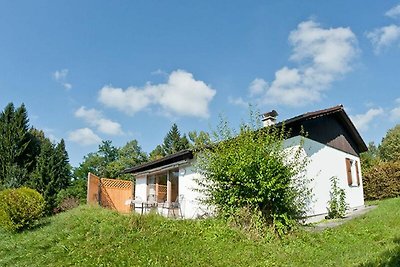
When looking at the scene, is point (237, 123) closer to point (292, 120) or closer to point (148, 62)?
point (292, 120)

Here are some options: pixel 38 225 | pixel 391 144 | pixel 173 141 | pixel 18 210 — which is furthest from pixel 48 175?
pixel 391 144

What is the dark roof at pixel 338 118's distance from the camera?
12.9 metres

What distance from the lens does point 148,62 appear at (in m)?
17.6

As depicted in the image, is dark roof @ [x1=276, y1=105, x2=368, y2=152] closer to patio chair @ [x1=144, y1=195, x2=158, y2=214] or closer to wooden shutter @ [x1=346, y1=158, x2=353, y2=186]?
wooden shutter @ [x1=346, y1=158, x2=353, y2=186]

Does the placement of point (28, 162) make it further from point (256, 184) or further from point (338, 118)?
point (256, 184)

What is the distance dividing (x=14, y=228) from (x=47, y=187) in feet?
44.7

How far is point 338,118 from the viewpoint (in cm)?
1764

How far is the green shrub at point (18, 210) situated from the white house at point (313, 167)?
5407 mm

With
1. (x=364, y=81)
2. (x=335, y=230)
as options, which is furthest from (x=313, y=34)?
(x=335, y=230)

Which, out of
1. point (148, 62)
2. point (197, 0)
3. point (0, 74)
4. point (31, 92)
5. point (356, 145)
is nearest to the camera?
point (197, 0)

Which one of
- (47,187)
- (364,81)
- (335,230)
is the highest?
(364,81)

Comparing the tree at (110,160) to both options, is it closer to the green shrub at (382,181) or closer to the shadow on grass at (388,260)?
the green shrub at (382,181)

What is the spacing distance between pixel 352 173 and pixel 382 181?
359 cm

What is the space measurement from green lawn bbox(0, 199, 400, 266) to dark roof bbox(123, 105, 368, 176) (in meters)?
4.11
